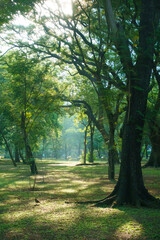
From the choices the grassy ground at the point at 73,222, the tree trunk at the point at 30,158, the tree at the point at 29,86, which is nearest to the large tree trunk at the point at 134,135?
the grassy ground at the point at 73,222

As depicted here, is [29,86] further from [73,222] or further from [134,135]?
[73,222]

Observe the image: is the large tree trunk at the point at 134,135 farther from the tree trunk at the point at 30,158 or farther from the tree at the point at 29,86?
the tree at the point at 29,86

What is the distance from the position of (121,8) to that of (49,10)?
3420 mm

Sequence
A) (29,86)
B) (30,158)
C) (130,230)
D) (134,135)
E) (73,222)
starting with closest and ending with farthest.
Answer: (130,230) → (73,222) → (134,135) → (30,158) → (29,86)

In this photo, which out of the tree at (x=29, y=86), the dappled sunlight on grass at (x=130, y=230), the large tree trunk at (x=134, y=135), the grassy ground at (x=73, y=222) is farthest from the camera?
the tree at (x=29, y=86)

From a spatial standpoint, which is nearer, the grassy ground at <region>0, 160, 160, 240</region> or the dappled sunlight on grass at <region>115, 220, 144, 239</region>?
the dappled sunlight on grass at <region>115, 220, 144, 239</region>

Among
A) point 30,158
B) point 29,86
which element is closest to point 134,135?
point 30,158

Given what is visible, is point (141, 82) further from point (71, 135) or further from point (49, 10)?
point (71, 135)

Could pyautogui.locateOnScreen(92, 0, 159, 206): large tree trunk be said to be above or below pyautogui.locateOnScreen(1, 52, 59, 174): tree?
below

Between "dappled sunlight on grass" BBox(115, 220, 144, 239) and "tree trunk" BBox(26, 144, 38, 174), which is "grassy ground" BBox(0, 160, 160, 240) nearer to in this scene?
"dappled sunlight on grass" BBox(115, 220, 144, 239)

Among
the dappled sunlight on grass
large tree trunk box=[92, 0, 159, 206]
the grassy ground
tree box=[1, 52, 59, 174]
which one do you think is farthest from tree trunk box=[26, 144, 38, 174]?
the dappled sunlight on grass

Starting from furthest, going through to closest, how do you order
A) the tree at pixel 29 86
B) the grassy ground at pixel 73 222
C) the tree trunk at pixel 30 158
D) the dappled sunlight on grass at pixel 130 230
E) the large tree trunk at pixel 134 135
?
the tree at pixel 29 86
the tree trunk at pixel 30 158
the large tree trunk at pixel 134 135
the grassy ground at pixel 73 222
the dappled sunlight on grass at pixel 130 230

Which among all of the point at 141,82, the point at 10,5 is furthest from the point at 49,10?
the point at 141,82

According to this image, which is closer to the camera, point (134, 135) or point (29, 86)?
point (134, 135)
